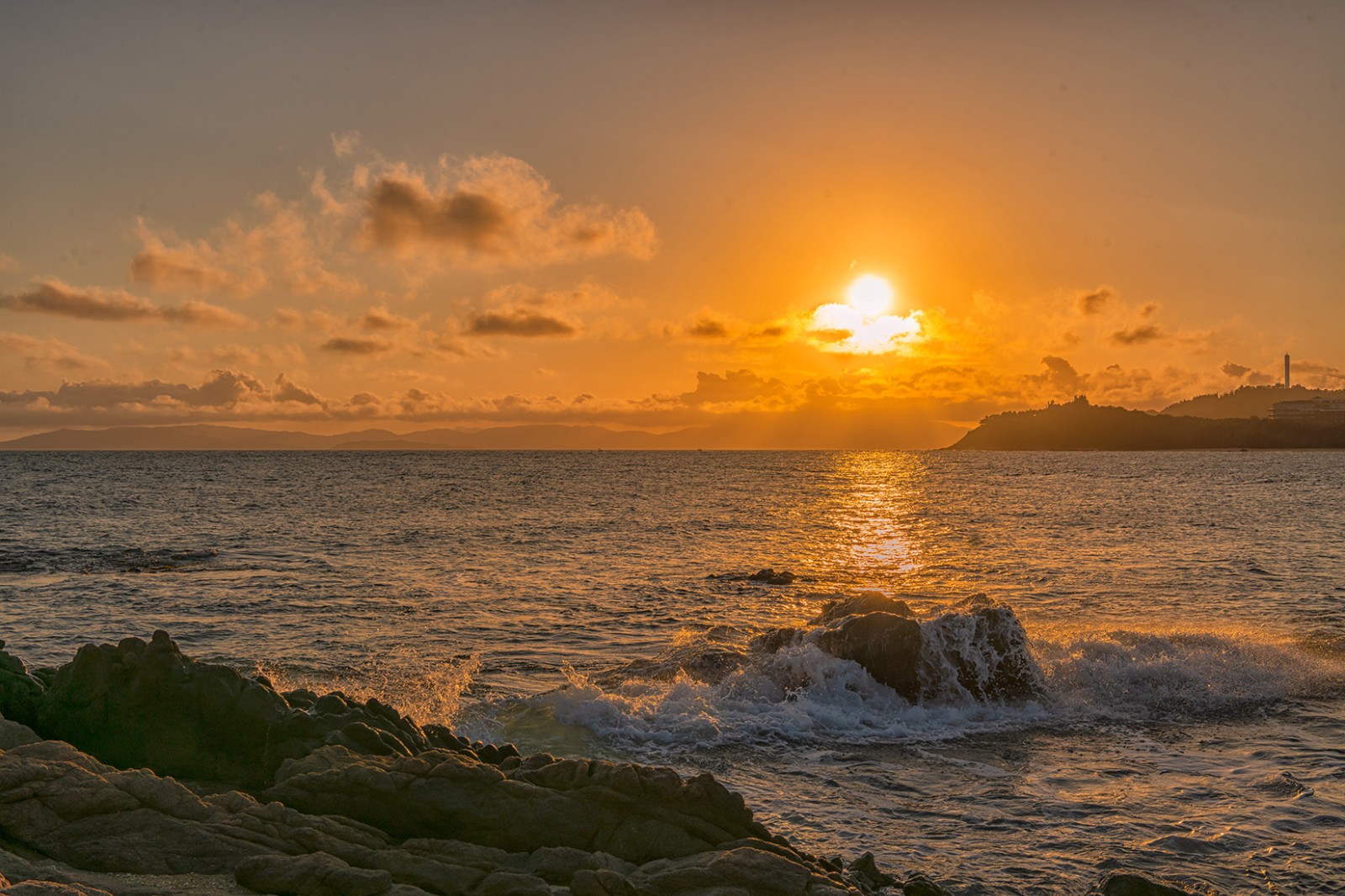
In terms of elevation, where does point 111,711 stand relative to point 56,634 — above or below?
above

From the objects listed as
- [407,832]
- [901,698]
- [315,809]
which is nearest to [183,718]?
[315,809]

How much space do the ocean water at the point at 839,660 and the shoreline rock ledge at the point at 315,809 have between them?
8.29 feet

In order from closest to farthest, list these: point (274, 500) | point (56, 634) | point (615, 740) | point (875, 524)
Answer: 1. point (615, 740)
2. point (56, 634)
3. point (875, 524)
4. point (274, 500)

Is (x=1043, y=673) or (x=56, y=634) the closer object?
(x=1043, y=673)

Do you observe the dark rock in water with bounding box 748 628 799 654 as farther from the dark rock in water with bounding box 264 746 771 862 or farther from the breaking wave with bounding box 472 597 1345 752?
the dark rock in water with bounding box 264 746 771 862

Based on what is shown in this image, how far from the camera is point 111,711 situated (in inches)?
385

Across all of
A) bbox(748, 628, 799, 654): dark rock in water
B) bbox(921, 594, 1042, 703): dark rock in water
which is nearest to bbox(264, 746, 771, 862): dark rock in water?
bbox(921, 594, 1042, 703): dark rock in water

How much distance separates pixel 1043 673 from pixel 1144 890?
9.89 meters

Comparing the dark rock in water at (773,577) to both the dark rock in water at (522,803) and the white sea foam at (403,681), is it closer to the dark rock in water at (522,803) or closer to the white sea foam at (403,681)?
the white sea foam at (403,681)

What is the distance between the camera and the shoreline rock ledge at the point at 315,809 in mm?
6949

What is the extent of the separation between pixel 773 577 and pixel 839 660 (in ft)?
52.5

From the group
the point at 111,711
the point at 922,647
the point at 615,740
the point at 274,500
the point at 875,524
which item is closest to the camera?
the point at 111,711

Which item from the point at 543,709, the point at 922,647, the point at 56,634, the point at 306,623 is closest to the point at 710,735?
the point at 543,709

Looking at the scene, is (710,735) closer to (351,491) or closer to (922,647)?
(922,647)
